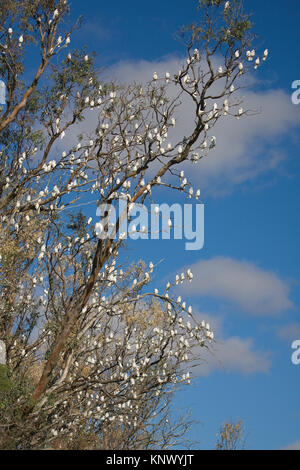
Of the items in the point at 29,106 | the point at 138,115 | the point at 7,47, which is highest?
the point at 7,47

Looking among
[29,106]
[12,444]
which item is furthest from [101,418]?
[29,106]

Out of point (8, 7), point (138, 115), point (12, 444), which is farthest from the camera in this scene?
point (8, 7)

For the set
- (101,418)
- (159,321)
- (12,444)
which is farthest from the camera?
(159,321)

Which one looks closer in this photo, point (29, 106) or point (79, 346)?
point (79, 346)

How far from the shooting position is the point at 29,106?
19.5 meters

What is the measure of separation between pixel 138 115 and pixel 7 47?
5.58m

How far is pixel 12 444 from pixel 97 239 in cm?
595

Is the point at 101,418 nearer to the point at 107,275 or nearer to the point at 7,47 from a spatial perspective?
the point at 107,275
